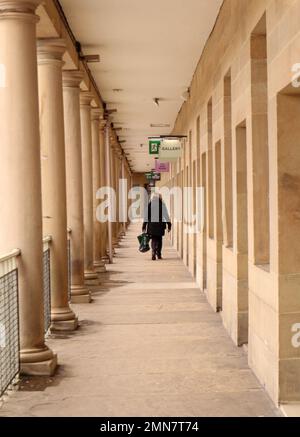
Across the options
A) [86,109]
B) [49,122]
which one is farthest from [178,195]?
[49,122]

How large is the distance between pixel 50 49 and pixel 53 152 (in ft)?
3.96

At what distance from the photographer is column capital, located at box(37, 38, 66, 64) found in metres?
8.41

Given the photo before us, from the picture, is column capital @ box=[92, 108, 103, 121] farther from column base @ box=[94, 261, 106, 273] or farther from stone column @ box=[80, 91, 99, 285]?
column base @ box=[94, 261, 106, 273]

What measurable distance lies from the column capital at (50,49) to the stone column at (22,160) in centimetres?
175

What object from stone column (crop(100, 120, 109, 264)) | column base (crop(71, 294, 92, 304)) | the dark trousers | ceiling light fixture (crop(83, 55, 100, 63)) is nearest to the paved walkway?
column base (crop(71, 294, 92, 304))

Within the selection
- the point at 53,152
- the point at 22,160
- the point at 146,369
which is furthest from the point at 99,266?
the point at 22,160

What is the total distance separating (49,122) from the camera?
862cm

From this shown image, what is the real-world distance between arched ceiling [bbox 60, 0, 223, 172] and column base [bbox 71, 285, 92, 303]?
3835 millimetres

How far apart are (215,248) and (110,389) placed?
15.1 feet

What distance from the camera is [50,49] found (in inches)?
334

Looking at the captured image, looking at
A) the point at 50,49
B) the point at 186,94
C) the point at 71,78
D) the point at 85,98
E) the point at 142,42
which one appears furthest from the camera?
the point at 186,94

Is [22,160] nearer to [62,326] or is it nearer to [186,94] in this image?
[62,326]

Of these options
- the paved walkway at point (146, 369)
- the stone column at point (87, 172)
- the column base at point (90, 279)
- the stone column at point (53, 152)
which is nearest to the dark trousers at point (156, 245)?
the column base at point (90, 279)
